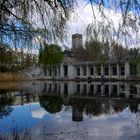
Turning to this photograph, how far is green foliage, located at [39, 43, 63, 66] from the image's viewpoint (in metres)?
5.28

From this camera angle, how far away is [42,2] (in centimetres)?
537

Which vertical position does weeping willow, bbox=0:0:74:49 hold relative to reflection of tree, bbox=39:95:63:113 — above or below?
above

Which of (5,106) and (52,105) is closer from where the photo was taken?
(5,106)

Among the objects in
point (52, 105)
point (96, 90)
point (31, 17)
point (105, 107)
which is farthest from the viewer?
point (96, 90)

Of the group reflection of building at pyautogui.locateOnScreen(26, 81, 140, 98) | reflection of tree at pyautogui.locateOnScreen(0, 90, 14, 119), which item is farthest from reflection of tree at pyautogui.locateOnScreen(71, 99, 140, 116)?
reflection of building at pyautogui.locateOnScreen(26, 81, 140, 98)

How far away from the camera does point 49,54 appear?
5363 mm

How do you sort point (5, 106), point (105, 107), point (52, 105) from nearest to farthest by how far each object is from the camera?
point (105, 107)
point (5, 106)
point (52, 105)

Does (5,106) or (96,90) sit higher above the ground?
(96,90)

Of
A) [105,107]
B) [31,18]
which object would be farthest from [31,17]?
[105,107]

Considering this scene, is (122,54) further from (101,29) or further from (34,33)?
(34,33)

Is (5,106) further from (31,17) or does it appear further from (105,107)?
(31,17)

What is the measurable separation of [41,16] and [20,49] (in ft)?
2.10

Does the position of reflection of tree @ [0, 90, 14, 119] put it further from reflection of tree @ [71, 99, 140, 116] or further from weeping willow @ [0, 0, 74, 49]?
weeping willow @ [0, 0, 74, 49]

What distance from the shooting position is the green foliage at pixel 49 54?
17.3 feet
